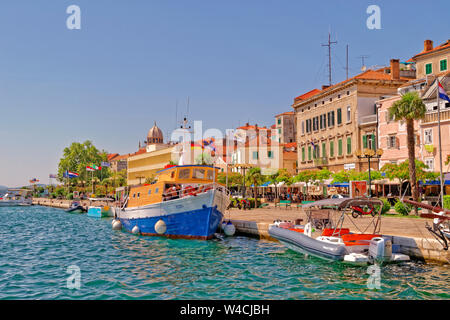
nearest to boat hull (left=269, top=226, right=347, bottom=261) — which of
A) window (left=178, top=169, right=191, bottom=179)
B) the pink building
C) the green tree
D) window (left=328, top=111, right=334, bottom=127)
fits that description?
window (left=178, top=169, right=191, bottom=179)

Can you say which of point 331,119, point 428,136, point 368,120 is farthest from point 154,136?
point 428,136

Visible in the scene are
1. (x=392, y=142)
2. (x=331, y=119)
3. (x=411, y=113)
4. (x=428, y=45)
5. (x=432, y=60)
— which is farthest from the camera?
(x=331, y=119)

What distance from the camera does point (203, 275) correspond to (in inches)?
607

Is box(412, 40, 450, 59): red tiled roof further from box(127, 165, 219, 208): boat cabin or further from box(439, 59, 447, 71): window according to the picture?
box(127, 165, 219, 208): boat cabin

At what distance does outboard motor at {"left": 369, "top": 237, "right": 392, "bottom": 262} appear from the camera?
607 inches

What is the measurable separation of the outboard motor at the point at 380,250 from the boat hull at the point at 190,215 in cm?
990

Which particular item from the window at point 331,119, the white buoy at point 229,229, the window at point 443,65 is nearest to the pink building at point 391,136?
the window at point 443,65

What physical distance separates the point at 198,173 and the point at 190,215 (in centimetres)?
327

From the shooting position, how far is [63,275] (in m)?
15.8

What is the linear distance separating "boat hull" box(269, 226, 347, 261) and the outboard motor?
986 millimetres

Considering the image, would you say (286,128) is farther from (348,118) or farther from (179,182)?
(179,182)
